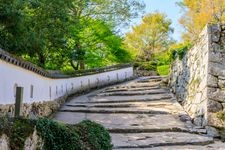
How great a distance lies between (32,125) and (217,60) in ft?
28.1

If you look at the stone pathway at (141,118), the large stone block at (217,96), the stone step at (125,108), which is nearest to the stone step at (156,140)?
the stone pathway at (141,118)

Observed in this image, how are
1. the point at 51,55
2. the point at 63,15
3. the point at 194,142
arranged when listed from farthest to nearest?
the point at 51,55
the point at 63,15
the point at 194,142

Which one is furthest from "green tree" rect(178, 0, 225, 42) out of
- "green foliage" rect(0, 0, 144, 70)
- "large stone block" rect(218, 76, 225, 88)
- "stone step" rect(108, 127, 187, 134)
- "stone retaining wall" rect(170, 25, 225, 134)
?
"stone step" rect(108, 127, 187, 134)

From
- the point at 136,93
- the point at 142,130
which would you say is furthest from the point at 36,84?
the point at 136,93

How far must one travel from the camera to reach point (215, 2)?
A: 21.9 meters

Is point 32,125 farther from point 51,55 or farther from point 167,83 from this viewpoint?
point 167,83

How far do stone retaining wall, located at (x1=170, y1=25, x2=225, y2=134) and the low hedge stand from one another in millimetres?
5140

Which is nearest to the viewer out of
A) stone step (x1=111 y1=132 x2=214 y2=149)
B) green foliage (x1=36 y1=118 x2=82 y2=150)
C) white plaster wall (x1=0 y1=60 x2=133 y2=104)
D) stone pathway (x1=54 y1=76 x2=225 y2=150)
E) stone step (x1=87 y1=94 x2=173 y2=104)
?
green foliage (x1=36 y1=118 x2=82 y2=150)

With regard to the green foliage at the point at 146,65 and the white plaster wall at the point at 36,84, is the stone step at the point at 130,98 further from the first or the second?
the green foliage at the point at 146,65

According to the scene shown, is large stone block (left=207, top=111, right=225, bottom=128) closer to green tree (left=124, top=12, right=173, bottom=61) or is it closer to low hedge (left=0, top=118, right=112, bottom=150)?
low hedge (left=0, top=118, right=112, bottom=150)

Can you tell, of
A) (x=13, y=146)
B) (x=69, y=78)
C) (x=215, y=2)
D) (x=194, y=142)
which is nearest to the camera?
(x=13, y=146)

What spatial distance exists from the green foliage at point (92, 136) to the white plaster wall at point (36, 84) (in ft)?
7.14

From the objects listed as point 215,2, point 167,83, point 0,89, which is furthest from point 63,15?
point 215,2

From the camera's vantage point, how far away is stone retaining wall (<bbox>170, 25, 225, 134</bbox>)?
11289mm
